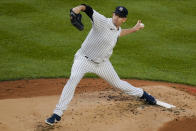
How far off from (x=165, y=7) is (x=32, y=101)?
8407 millimetres

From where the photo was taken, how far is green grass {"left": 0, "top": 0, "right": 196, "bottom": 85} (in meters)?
9.47

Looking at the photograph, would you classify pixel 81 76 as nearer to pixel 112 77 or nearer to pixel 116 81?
pixel 112 77

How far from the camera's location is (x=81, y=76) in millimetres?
6156

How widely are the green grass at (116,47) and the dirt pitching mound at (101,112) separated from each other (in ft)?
4.84

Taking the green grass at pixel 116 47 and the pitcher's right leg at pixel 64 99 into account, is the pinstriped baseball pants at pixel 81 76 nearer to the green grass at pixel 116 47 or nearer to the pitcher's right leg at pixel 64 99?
the pitcher's right leg at pixel 64 99

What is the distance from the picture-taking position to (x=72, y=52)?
1051 centimetres

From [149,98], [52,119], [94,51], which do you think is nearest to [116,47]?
[149,98]

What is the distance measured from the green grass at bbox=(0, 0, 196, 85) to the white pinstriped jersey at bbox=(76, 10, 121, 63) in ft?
9.62

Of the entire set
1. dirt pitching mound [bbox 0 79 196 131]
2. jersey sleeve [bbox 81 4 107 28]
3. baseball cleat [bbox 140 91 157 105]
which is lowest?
dirt pitching mound [bbox 0 79 196 131]

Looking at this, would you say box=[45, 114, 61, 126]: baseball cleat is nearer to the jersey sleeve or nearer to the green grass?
the jersey sleeve

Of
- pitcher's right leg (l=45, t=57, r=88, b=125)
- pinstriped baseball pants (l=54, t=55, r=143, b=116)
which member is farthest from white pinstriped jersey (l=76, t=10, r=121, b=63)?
pitcher's right leg (l=45, t=57, r=88, b=125)

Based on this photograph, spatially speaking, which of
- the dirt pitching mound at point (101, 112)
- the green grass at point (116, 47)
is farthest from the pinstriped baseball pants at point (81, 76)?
the green grass at point (116, 47)

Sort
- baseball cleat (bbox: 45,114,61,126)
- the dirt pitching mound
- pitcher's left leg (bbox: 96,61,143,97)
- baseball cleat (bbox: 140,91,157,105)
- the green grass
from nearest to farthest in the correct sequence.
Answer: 1. baseball cleat (bbox: 45,114,61,126)
2. the dirt pitching mound
3. pitcher's left leg (bbox: 96,61,143,97)
4. baseball cleat (bbox: 140,91,157,105)
5. the green grass

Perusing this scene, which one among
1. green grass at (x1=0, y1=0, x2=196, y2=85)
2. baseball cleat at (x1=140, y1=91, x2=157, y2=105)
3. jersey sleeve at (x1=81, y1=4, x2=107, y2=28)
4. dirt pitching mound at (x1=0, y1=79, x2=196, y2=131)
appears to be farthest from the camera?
green grass at (x1=0, y1=0, x2=196, y2=85)
